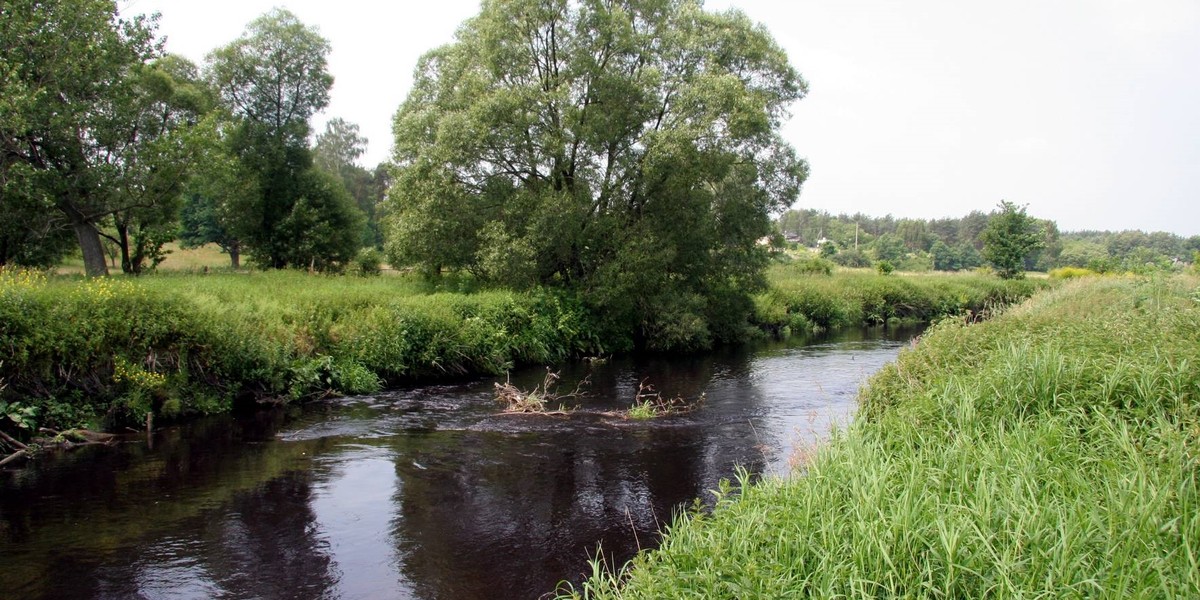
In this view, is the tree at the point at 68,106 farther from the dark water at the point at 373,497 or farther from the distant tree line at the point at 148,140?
the dark water at the point at 373,497

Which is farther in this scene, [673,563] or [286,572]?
[286,572]

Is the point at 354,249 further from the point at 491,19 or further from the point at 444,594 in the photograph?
the point at 444,594

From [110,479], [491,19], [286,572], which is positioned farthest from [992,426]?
[491,19]

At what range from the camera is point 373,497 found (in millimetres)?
9367

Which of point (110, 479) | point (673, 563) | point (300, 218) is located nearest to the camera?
point (673, 563)

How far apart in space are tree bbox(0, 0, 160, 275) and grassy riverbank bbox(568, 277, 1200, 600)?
21.4m

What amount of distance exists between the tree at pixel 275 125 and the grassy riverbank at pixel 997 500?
28.1 meters

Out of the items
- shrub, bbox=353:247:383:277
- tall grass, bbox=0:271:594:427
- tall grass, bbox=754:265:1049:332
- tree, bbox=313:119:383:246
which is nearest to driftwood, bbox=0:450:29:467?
tall grass, bbox=0:271:594:427

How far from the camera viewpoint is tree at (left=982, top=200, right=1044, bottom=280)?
54.5 metres

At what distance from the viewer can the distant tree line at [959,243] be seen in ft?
187

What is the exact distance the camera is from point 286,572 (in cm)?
713

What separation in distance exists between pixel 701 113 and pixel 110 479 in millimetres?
19613

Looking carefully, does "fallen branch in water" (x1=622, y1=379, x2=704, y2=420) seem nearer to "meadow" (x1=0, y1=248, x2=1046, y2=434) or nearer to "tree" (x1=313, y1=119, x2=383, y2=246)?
"meadow" (x1=0, y1=248, x2=1046, y2=434)

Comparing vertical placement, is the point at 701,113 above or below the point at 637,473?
above
